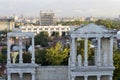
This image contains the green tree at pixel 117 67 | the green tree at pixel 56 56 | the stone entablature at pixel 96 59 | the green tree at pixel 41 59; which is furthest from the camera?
the green tree at pixel 41 59

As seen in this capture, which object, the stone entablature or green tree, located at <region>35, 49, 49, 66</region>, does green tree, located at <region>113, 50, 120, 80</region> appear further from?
A: green tree, located at <region>35, 49, 49, 66</region>

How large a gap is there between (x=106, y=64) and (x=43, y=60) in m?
23.1

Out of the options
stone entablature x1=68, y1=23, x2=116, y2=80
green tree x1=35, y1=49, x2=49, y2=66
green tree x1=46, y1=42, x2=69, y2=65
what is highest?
stone entablature x1=68, y1=23, x2=116, y2=80

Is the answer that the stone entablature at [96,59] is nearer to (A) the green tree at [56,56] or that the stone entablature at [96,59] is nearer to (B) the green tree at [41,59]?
(A) the green tree at [56,56]

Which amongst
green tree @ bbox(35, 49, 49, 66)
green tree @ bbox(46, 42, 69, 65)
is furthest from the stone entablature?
green tree @ bbox(35, 49, 49, 66)

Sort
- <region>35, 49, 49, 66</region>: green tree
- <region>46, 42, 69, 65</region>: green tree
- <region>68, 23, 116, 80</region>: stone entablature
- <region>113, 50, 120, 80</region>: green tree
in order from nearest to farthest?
<region>68, 23, 116, 80</region>: stone entablature < <region>113, 50, 120, 80</region>: green tree < <region>46, 42, 69, 65</region>: green tree < <region>35, 49, 49, 66</region>: green tree

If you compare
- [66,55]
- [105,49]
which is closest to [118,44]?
[66,55]

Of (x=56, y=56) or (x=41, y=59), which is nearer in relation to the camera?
(x=56, y=56)

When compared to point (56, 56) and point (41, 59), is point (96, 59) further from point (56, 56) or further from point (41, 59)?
point (41, 59)

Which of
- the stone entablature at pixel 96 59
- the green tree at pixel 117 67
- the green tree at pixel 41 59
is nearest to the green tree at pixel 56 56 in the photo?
the green tree at pixel 41 59

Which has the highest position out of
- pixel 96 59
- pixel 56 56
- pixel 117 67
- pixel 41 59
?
pixel 96 59

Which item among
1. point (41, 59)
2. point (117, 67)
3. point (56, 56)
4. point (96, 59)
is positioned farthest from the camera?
point (41, 59)

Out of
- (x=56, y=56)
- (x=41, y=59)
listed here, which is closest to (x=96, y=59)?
(x=56, y=56)

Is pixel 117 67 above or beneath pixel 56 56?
above
